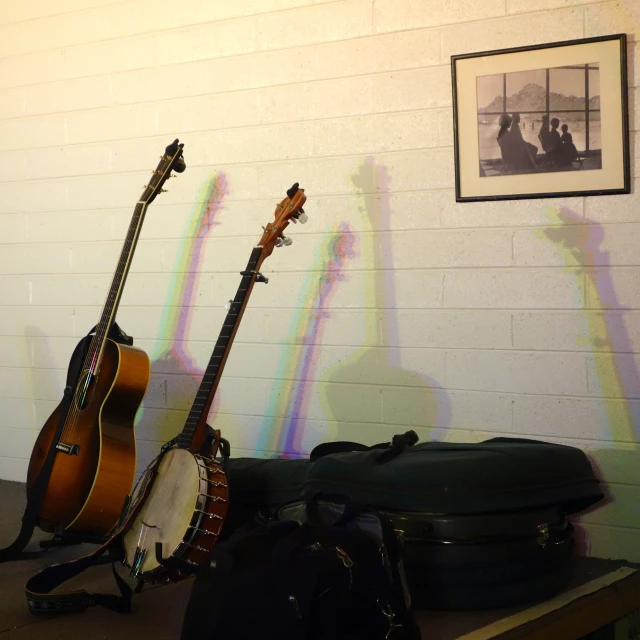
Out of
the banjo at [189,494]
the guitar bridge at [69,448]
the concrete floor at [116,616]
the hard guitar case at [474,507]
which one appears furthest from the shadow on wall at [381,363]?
the guitar bridge at [69,448]

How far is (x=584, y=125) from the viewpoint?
8.72ft

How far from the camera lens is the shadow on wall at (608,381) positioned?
8.70 ft

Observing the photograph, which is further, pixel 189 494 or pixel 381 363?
pixel 381 363

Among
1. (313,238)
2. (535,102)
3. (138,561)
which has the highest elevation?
(535,102)

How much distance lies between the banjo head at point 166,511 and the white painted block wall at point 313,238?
2.48 ft

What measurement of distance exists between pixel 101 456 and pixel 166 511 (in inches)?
18.0

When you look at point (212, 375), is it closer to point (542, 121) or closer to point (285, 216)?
point (285, 216)

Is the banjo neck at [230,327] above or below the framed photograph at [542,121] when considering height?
below

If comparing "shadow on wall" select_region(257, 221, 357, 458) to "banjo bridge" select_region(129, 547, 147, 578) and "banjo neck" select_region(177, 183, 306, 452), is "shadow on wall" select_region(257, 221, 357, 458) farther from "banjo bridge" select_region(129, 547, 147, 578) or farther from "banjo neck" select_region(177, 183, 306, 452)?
"banjo bridge" select_region(129, 547, 147, 578)

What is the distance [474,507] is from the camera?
2.21 m

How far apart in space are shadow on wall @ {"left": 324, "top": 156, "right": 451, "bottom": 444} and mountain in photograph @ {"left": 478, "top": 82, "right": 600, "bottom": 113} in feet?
1.41

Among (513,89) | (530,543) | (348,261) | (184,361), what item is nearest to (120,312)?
(184,361)

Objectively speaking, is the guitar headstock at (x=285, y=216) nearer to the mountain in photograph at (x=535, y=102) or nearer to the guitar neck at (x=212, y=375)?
the guitar neck at (x=212, y=375)

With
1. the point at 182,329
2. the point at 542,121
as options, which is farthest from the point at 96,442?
the point at 542,121
